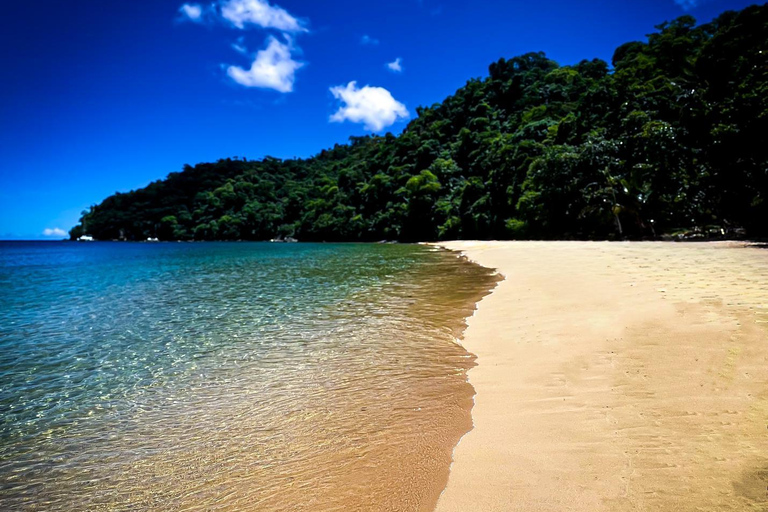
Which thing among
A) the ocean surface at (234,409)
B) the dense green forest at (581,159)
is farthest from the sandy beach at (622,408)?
the dense green forest at (581,159)

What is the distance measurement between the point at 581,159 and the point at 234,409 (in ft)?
122

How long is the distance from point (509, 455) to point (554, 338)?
10.4 feet

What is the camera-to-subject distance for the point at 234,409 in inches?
169

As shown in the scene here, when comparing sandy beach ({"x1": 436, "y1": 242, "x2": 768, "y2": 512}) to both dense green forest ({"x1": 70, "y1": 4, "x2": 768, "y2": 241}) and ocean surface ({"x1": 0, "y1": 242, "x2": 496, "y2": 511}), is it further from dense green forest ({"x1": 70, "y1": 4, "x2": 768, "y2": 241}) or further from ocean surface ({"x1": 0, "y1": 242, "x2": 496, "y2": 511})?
dense green forest ({"x1": 70, "y1": 4, "x2": 768, "y2": 241})

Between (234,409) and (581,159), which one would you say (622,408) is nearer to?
(234,409)

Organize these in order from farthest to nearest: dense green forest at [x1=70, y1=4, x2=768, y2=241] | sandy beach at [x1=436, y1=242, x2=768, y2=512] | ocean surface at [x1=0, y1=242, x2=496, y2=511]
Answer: dense green forest at [x1=70, y1=4, x2=768, y2=241] < ocean surface at [x1=0, y1=242, x2=496, y2=511] < sandy beach at [x1=436, y1=242, x2=768, y2=512]

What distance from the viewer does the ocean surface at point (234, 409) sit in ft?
9.62

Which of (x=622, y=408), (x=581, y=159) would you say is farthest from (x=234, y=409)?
(x=581, y=159)

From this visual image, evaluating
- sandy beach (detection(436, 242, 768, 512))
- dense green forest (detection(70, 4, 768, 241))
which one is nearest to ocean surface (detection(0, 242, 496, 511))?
sandy beach (detection(436, 242, 768, 512))

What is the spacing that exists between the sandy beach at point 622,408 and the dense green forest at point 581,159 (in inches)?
775

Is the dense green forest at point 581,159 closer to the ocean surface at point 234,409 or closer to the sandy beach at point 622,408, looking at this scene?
the sandy beach at point 622,408

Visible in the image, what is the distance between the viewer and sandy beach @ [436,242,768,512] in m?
2.39

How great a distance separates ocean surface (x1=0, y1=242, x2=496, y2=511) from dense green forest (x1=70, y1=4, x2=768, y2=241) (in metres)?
22.9

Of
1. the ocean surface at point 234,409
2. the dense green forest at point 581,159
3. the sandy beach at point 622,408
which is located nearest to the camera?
the sandy beach at point 622,408
